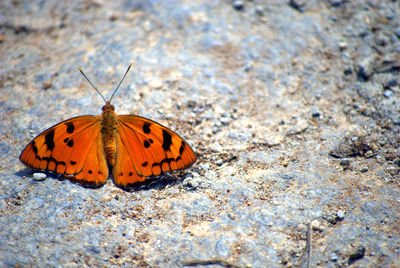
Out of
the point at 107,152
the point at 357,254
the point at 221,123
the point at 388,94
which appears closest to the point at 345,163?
the point at 357,254

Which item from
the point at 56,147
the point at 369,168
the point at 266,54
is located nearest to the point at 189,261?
the point at 56,147

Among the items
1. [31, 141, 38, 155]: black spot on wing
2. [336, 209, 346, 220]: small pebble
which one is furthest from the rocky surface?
[31, 141, 38, 155]: black spot on wing

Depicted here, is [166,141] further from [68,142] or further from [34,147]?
[34,147]

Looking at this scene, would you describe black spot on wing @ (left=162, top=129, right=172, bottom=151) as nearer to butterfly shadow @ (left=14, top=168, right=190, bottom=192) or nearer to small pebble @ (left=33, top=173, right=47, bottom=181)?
butterfly shadow @ (left=14, top=168, right=190, bottom=192)

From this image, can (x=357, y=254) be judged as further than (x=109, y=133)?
No

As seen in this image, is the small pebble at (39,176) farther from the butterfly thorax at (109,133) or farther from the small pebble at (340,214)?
the small pebble at (340,214)

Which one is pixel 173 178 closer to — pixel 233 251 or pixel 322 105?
pixel 233 251

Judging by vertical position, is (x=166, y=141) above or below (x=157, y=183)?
above
